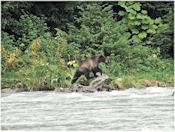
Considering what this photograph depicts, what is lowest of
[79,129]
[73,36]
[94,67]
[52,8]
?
[79,129]

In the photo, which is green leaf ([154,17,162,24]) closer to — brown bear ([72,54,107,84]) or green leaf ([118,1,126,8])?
green leaf ([118,1,126,8])

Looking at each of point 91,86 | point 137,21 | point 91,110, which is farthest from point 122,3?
point 91,110

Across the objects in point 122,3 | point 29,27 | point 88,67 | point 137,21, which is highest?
point 122,3

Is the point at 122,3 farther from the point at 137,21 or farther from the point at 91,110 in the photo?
the point at 91,110

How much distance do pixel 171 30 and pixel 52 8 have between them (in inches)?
184

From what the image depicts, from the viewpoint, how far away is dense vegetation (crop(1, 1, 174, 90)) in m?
15.3

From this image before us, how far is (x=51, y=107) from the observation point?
11.1m

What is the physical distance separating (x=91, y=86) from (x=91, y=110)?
3.34 meters

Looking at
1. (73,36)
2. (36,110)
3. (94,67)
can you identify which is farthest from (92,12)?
(36,110)

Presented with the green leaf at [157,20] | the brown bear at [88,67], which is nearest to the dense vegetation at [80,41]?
the green leaf at [157,20]

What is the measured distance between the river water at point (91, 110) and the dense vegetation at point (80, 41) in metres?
1.50

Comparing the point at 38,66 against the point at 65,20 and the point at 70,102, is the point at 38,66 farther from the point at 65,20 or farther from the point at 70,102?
the point at 65,20

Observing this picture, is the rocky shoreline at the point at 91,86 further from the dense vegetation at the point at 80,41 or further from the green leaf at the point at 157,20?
the green leaf at the point at 157,20

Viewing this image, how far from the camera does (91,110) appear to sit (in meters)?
10.5
